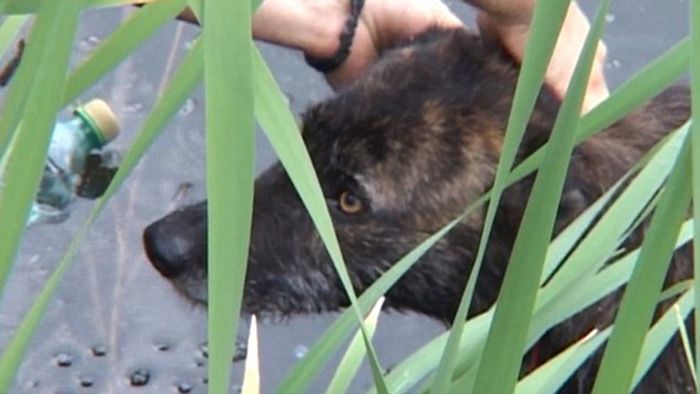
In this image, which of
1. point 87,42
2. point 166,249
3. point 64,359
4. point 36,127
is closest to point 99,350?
point 64,359

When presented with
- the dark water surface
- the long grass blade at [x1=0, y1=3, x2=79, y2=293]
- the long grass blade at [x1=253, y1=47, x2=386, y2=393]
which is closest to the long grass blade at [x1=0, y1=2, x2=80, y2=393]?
the long grass blade at [x1=0, y1=3, x2=79, y2=293]

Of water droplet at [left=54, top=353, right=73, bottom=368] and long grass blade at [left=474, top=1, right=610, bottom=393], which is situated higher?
long grass blade at [left=474, top=1, right=610, bottom=393]

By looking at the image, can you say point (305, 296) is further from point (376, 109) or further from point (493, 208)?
point (493, 208)

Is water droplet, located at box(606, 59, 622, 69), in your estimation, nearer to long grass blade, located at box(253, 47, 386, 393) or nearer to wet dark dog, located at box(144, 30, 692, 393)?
wet dark dog, located at box(144, 30, 692, 393)

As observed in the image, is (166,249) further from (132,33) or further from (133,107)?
(132,33)

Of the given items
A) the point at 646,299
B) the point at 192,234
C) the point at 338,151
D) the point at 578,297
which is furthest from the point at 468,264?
the point at 646,299
